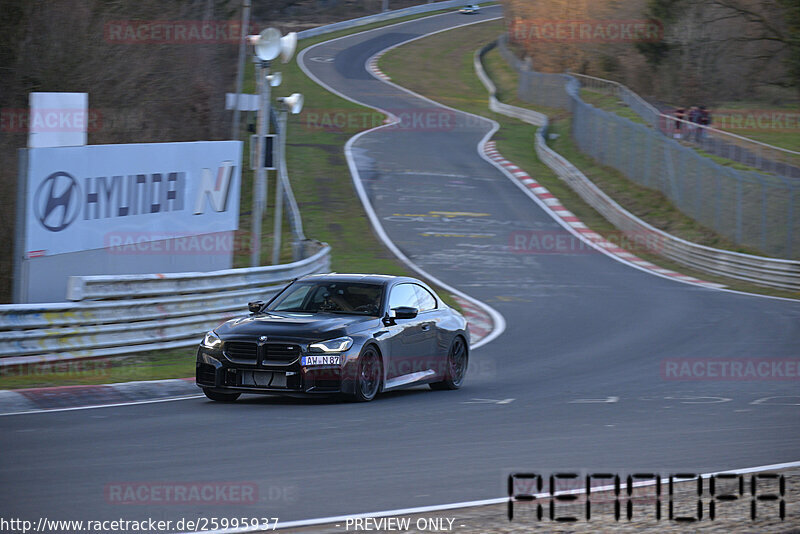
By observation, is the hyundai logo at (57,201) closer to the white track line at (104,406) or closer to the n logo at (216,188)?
the n logo at (216,188)

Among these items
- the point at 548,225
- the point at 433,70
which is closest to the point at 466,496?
the point at 548,225

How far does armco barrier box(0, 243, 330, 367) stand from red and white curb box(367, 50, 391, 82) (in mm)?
54860

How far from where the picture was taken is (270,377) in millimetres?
11281

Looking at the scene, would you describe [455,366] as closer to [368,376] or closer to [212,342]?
[368,376]

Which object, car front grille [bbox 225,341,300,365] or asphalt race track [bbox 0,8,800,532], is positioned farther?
car front grille [bbox 225,341,300,365]

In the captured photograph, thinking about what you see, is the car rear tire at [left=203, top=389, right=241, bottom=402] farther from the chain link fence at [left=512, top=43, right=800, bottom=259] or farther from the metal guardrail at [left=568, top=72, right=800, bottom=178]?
the metal guardrail at [left=568, top=72, right=800, bottom=178]

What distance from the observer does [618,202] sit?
3797 cm

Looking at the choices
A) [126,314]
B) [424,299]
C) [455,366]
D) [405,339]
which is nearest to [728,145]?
[455,366]

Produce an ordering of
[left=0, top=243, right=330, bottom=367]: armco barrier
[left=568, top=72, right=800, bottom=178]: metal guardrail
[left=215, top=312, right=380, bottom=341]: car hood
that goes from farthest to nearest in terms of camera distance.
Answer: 1. [left=568, top=72, right=800, bottom=178]: metal guardrail
2. [left=0, top=243, right=330, bottom=367]: armco barrier
3. [left=215, top=312, right=380, bottom=341]: car hood

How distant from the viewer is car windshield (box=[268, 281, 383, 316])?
41.0 feet

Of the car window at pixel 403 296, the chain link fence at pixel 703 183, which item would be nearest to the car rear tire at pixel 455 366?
the car window at pixel 403 296

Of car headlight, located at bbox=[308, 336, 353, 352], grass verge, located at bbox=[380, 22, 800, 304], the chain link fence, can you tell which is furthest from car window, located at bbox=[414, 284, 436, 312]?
the chain link fence

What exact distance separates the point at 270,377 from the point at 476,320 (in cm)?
1058

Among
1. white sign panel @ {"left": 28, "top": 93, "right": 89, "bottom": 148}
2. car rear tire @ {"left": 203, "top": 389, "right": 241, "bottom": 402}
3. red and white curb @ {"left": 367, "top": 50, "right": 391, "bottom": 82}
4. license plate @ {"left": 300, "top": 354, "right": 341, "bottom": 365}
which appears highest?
red and white curb @ {"left": 367, "top": 50, "right": 391, "bottom": 82}
